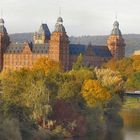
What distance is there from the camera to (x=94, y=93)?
225ft

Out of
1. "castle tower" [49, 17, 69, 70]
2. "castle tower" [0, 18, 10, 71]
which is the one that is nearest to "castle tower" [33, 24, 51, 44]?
"castle tower" [0, 18, 10, 71]

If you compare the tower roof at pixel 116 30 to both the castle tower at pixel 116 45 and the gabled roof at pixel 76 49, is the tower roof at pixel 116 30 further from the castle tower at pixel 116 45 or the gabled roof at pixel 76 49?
the gabled roof at pixel 76 49

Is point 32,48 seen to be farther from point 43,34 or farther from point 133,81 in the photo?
point 133,81

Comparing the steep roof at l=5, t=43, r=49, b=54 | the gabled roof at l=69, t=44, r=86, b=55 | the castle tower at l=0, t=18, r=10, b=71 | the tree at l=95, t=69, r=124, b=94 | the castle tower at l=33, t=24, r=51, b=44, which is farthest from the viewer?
the castle tower at l=33, t=24, r=51, b=44

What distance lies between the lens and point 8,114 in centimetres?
5259

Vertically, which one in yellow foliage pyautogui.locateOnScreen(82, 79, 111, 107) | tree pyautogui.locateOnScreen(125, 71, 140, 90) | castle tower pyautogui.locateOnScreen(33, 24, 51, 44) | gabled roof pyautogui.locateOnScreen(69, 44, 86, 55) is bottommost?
tree pyautogui.locateOnScreen(125, 71, 140, 90)

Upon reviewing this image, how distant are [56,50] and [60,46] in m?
1.40

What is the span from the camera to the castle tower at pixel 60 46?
145m

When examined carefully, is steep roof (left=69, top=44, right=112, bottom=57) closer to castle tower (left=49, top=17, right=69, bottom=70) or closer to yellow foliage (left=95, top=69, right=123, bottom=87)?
castle tower (left=49, top=17, right=69, bottom=70)

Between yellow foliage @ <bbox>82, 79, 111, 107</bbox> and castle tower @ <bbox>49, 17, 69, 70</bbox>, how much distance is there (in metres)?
74.1

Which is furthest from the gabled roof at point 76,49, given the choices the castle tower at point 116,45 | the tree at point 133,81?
the tree at point 133,81

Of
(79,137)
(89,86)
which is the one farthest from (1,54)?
(79,137)

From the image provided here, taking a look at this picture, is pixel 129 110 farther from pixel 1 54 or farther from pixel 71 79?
pixel 1 54

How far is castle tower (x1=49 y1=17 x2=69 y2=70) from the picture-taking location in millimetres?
145000
